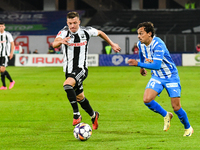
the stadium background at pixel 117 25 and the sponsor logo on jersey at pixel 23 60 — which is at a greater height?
the stadium background at pixel 117 25

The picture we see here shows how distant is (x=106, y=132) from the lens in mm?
6449

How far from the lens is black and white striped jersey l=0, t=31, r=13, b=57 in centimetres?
1322

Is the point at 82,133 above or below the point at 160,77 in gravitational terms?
below

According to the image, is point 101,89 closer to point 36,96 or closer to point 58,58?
point 36,96

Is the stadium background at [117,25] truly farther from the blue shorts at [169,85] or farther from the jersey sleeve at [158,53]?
the jersey sleeve at [158,53]

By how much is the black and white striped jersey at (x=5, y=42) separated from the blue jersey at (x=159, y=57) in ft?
26.2

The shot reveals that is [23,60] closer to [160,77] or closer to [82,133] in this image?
[160,77]

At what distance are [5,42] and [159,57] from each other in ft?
28.5

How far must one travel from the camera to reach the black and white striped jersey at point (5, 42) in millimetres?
13219

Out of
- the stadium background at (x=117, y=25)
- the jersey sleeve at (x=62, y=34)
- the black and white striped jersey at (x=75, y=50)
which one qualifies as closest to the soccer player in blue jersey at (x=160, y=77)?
the black and white striped jersey at (x=75, y=50)

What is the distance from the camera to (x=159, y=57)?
5930mm

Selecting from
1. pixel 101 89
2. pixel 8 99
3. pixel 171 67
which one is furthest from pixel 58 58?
pixel 171 67

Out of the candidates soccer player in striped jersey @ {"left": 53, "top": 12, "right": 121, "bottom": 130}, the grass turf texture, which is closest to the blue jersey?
soccer player in striped jersey @ {"left": 53, "top": 12, "right": 121, "bottom": 130}

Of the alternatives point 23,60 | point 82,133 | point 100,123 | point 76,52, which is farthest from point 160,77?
point 23,60
